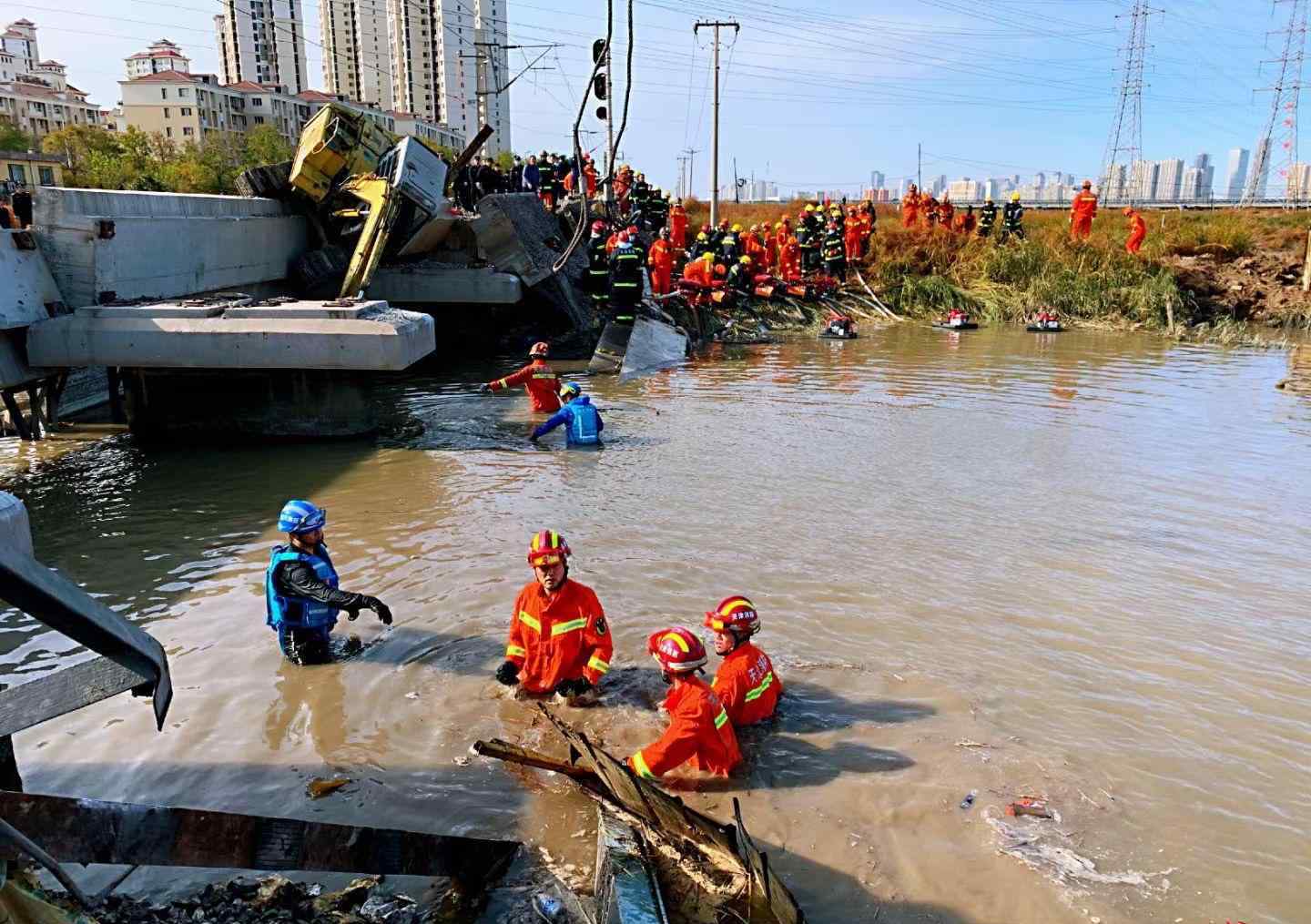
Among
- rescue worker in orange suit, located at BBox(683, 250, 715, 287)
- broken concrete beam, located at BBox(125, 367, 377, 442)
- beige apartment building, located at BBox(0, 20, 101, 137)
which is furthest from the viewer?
beige apartment building, located at BBox(0, 20, 101, 137)

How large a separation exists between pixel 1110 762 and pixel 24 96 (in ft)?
348

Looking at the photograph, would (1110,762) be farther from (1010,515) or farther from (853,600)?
(1010,515)

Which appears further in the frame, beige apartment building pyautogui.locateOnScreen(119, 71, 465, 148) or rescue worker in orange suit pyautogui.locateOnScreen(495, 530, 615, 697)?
beige apartment building pyautogui.locateOnScreen(119, 71, 465, 148)

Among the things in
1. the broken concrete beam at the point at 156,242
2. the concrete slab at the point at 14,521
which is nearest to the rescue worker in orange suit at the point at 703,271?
the broken concrete beam at the point at 156,242

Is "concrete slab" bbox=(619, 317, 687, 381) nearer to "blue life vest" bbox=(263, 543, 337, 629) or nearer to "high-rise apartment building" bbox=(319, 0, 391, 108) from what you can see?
"blue life vest" bbox=(263, 543, 337, 629)

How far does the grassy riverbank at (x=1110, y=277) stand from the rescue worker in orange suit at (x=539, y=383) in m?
14.2

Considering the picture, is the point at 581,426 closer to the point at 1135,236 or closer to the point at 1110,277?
the point at 1110,277

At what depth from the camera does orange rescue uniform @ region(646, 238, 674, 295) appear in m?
19.2

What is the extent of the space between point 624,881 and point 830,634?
10.1 feet

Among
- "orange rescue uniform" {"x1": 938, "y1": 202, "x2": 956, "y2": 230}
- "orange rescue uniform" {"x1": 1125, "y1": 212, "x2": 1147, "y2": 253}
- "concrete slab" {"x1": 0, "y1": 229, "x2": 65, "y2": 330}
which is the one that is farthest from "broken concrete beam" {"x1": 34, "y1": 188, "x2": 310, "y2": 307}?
"orange rescue uniform" {"x1": 1125, "y1": 212, "x2": 1147, "y2": 253}

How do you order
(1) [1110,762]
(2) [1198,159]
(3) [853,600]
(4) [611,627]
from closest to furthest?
(1) [1110,762]
(4) [611,627]
(3) [853,600]
(2) [1198,159]

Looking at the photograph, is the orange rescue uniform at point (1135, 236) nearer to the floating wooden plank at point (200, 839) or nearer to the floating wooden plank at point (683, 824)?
the floating wooden plank at point (683, 824)

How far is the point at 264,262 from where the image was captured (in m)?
13.7

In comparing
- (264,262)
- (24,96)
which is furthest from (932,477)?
(24,96)
